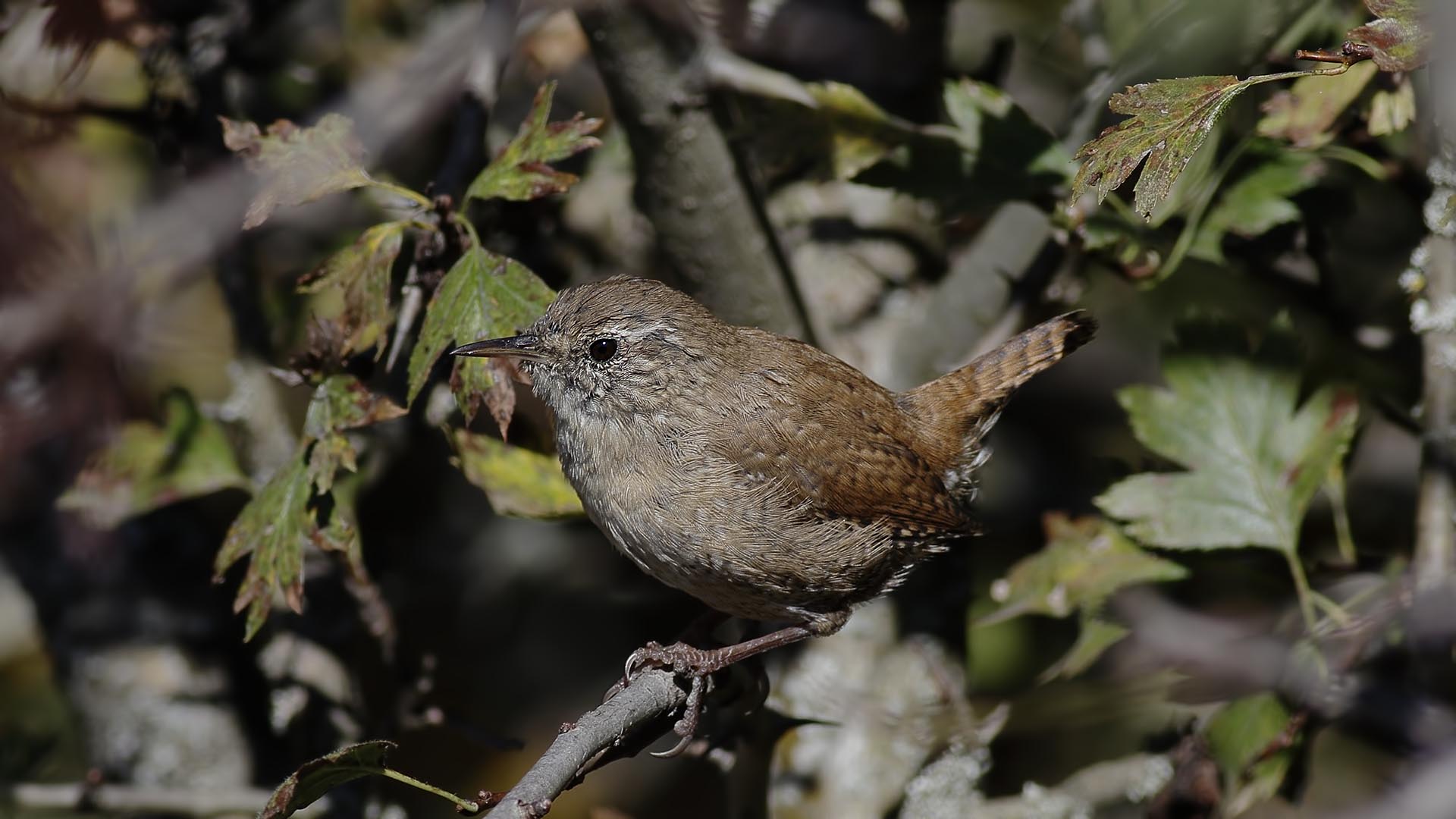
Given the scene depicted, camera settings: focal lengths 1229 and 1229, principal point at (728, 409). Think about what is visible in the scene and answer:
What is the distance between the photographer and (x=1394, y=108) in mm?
2314

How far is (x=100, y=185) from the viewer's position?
3316 millimetres

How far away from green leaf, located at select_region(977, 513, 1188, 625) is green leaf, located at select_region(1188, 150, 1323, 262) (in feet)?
2.06

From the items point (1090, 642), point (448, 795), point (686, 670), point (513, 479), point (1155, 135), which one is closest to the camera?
point (448, 795)

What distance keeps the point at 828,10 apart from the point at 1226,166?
1.09m

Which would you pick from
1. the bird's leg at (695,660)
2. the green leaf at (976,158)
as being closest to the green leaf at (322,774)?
the bird's leg at (695,660)

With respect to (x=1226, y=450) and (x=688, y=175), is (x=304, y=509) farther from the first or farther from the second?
(x=1226, y=450)

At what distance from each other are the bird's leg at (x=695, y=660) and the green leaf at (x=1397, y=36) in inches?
52.5

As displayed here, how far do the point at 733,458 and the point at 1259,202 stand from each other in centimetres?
118

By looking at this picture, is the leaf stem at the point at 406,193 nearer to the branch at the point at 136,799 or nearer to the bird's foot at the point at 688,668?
the bird's foot at the point at 688,668

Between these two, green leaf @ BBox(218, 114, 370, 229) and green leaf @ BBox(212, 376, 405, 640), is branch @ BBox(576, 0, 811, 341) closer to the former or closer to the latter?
green leaf @ BBox(218, 114, 370, 229)

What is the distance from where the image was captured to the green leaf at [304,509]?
210 centimetres

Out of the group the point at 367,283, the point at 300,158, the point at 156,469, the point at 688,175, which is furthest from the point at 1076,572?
the point at 156,469

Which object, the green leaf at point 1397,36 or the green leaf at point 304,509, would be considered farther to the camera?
the green leaf at point 304,509

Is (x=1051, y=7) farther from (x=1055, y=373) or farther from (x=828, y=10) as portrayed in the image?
(x=1055, y=373)
